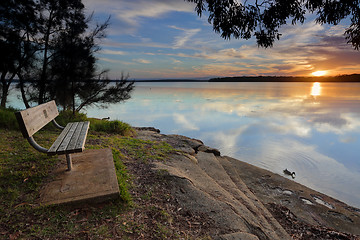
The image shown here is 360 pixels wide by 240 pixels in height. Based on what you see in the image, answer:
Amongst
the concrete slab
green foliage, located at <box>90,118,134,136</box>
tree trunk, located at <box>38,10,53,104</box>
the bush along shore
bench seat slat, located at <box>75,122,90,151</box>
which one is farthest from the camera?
tree trunk, located at <box>38,10,53,104</box>

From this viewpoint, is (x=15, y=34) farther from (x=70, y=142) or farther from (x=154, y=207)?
(x=154, y=207)

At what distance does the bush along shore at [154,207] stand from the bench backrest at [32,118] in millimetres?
804

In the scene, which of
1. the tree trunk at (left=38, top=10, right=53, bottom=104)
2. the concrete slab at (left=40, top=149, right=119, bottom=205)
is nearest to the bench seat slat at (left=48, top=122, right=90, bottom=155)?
the concrete slab at (left=40, top=149, right=119, bottom=205)

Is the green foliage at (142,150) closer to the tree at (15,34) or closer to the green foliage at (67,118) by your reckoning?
the green foliage at (67,118)

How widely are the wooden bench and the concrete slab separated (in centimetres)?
28

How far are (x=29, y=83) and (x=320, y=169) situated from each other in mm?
17098

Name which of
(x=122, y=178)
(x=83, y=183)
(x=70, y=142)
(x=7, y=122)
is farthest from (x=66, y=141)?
(x=7, y=122)

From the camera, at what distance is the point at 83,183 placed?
3223 mm

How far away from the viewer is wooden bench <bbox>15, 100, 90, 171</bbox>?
120 inches

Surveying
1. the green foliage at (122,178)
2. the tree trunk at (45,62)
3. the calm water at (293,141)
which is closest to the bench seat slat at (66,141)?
the green foliage at (122,178)

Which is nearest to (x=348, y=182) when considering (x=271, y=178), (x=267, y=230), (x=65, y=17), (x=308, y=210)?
(x=271, y=178)

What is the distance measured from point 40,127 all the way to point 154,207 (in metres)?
2.66

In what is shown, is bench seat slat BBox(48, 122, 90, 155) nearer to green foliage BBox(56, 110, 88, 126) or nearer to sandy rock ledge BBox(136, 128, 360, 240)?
sandy rock ledge BBox(136, 128, 360, 240)

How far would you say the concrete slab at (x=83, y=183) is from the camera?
2.86m
